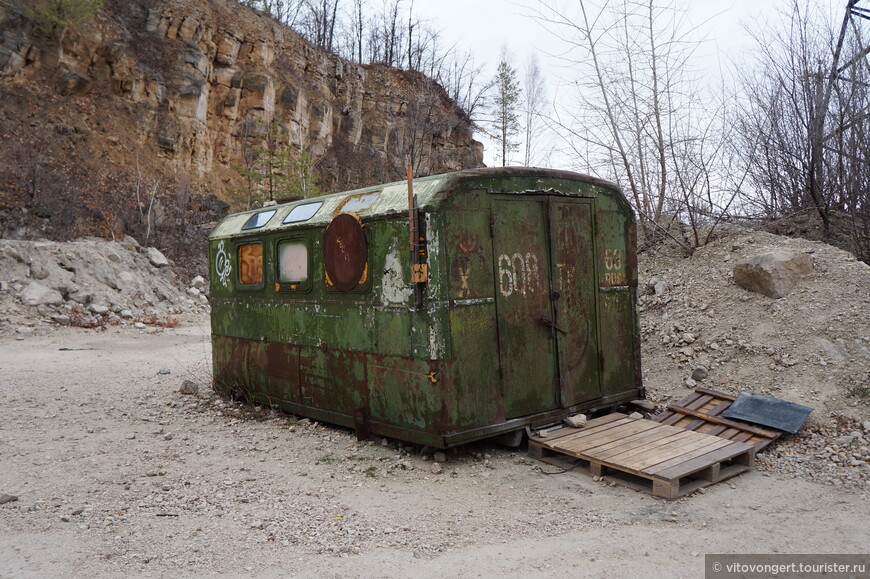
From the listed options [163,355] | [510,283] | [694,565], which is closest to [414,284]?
[510,283]

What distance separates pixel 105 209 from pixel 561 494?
1871 cm

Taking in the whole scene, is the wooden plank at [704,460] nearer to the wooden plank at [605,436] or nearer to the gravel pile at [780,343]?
the gravel pile at [780,343]

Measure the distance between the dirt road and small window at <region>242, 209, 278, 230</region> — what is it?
85.7 inches

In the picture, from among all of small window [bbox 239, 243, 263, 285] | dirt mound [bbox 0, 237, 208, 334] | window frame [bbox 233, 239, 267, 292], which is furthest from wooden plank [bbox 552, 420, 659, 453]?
dirt mound [bbox 0, 237, 208, 334]

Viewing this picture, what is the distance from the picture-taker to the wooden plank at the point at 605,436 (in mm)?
4805

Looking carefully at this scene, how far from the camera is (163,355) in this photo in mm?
10797

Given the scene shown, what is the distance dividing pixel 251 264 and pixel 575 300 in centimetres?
358

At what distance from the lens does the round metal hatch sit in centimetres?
523

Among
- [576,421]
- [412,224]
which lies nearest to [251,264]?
[412,224]

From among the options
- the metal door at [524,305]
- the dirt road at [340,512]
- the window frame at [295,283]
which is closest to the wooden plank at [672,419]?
the dirt road at [340,512]

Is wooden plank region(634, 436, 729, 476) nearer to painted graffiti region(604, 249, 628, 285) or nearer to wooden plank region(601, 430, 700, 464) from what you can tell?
wooden plank region(601, 430, 700, 464)

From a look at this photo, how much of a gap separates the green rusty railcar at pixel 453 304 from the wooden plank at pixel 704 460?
1.22 metres

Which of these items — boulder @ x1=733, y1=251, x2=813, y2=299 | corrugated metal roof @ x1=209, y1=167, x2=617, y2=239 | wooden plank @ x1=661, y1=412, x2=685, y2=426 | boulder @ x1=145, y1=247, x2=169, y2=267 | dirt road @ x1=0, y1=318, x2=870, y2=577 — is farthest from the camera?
boulder @ x1=145, y1=247, x2=169, y2=267

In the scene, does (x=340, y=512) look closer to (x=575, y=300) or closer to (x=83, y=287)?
(x=575, y=300)
